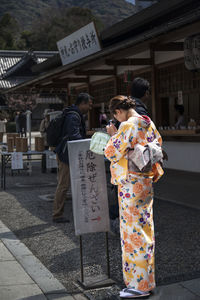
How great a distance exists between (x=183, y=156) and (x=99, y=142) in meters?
8.13

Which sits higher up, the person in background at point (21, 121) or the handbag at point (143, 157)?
the person in background at point (21, 121)

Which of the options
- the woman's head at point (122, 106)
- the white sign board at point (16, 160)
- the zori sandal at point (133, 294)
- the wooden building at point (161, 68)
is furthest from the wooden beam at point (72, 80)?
the zori sandal at point (133, 294)

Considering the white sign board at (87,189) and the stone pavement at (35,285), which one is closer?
the stone pavement at (35,285)

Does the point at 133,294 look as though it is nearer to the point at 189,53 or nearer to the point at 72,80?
the point at 189,53

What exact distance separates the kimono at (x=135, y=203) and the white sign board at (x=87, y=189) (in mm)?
605

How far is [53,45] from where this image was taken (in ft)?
193

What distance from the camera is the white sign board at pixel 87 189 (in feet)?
13.3

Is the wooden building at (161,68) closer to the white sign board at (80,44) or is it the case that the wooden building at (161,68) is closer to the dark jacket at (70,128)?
the white sign board at (80,44)

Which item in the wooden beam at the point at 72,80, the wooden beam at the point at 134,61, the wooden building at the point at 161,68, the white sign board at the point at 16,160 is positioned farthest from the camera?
the wooden beam at the point at 72,80

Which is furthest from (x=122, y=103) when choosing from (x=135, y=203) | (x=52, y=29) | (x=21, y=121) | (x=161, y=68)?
(x=52, y=29)

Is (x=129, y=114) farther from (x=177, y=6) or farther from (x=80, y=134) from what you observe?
(x=177, y=6)

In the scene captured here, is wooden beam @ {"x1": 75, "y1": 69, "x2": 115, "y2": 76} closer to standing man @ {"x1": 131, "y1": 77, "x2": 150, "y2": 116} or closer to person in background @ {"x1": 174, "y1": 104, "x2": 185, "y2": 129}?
person in background @ {"x1": 174, "y1": 104, "x2": 185, "y2": 129}

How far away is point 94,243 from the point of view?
5.35 metres

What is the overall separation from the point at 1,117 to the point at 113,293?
39.3m
